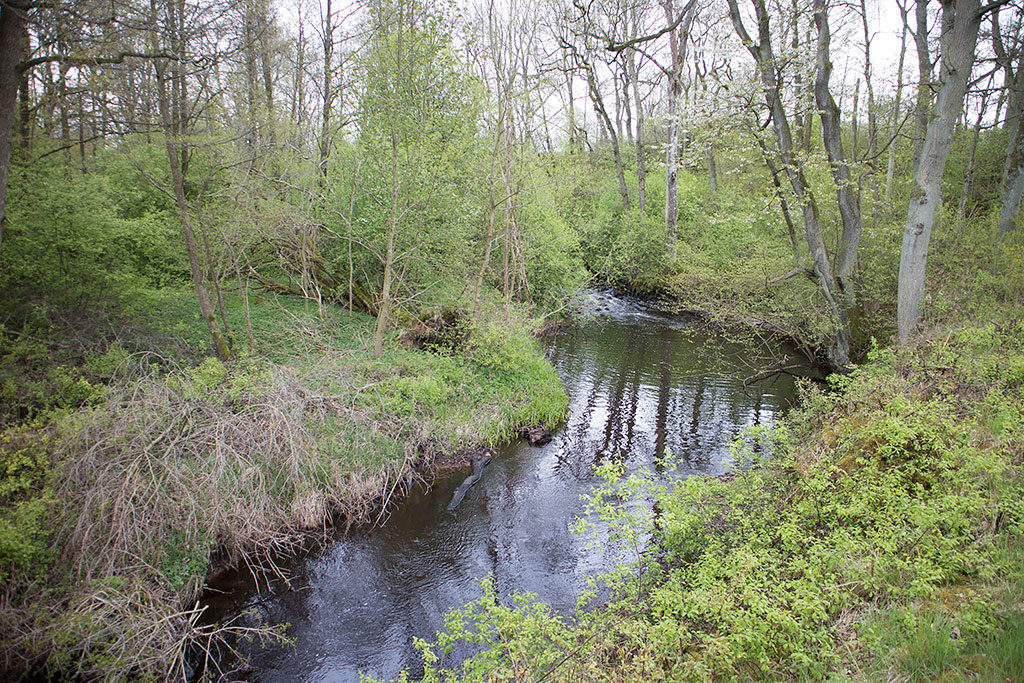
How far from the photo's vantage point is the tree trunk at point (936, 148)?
7676 millimetres

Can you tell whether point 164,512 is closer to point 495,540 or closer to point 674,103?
point 495,540

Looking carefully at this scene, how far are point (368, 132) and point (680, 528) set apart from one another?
36.2 ft

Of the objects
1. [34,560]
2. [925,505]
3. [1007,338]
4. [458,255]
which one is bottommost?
[34,560]

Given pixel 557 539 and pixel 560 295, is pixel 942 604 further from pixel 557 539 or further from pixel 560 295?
pixel 560 295

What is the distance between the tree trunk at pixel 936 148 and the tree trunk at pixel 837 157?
135cm

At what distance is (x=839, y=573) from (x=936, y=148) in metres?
7.77

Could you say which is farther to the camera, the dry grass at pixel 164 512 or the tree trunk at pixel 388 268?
the tree trunk at pixel 388 268

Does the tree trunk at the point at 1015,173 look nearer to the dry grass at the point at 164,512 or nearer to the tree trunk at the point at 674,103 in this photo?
the tree trunk at the point at 674,103

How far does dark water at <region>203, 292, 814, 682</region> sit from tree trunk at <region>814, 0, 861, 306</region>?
3079 millimetres

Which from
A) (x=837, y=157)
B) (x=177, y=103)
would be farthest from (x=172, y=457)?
(x=837, y=157)

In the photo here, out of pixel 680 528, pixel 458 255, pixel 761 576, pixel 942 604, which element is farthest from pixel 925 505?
pixel 458 255

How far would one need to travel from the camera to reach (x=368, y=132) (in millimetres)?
11945

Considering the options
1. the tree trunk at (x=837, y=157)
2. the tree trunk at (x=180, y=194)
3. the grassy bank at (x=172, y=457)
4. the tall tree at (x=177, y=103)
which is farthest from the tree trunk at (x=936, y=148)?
the tree trunk at (x=180, y=194)

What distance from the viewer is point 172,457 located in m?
5.77
